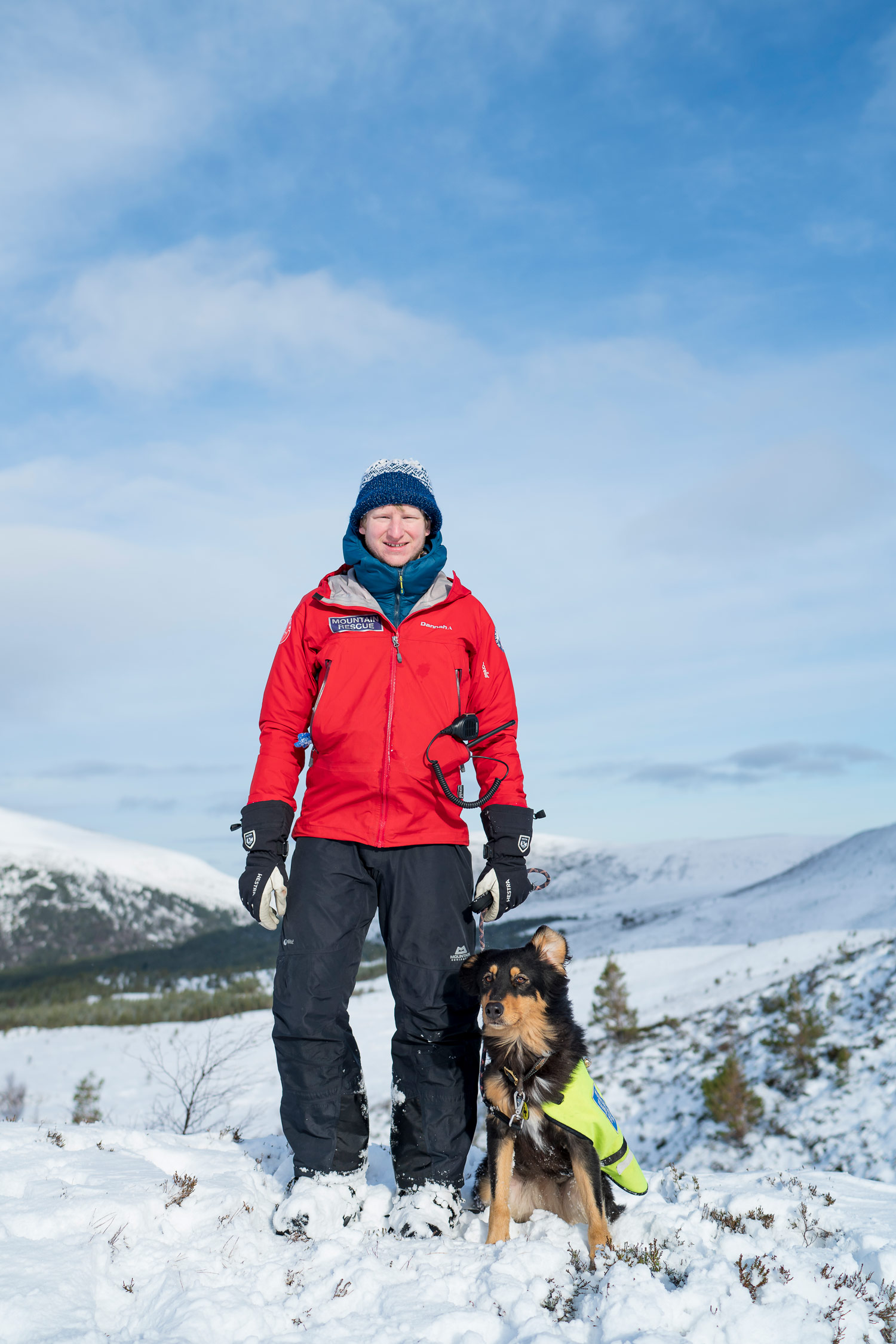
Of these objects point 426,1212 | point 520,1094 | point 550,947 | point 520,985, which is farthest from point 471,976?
point 426,1212

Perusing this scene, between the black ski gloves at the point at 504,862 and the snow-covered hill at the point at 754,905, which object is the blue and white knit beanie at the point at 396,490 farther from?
the snow-covered hill at the point at 754,905

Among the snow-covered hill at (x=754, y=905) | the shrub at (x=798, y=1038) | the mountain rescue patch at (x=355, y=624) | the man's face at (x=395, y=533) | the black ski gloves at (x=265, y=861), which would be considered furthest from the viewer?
the snow-covered hill at (x=754, y=905)

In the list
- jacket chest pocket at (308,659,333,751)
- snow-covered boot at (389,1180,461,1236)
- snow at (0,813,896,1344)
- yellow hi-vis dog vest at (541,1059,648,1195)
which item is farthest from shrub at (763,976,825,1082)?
jacket chest pocket at (308,659,333,751)

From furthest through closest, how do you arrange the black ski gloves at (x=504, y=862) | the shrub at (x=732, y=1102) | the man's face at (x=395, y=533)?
1. the shrub at (x=732, y=1102)
2. the man's face at (x=395, y=533)
3. the black ski gloves at (x=504, y=862)

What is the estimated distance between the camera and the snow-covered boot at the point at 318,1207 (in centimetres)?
363

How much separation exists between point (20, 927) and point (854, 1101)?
212696mm

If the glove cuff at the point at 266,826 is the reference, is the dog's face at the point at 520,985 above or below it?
below

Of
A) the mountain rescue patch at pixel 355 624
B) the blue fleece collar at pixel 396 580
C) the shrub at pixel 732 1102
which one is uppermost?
the blue fleece collar at pixel 396 580

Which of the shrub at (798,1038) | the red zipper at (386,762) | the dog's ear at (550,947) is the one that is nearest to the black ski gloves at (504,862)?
the dog's ear at (550,947)

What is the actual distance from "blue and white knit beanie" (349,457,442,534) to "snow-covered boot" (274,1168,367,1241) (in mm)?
3443

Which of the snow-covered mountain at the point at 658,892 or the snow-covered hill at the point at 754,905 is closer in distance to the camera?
the snow-covered hill at the point at 754,905

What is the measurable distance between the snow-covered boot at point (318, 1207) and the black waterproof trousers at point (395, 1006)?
0.08m

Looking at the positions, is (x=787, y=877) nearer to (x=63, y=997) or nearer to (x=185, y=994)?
(x=185, y=994)

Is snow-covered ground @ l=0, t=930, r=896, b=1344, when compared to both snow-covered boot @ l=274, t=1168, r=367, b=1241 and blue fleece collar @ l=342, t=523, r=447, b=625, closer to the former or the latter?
snow-covered boot @ l=274, t=1168, r=367, b=1241
